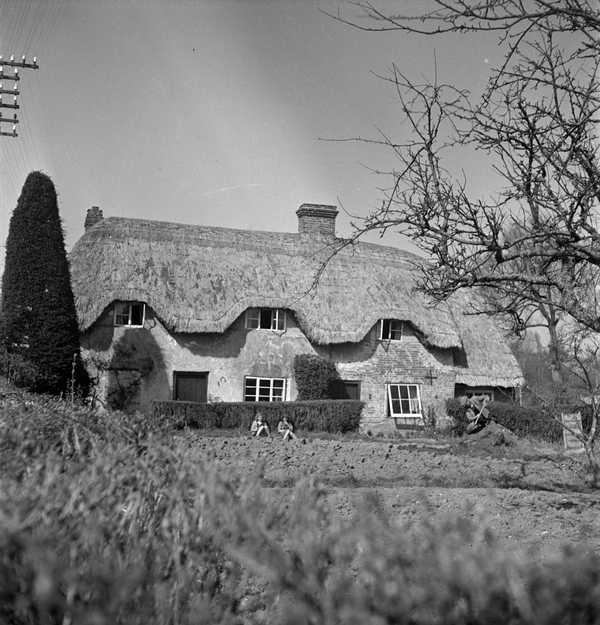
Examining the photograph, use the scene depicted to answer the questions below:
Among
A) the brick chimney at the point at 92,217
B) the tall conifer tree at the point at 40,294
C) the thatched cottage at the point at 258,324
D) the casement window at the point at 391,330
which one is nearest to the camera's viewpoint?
the tall conifer tree at the point at 40,294

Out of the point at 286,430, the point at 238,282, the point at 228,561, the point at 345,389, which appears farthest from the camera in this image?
the point at 238,282

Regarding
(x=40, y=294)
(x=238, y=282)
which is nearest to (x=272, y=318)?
(x=238, y=282)

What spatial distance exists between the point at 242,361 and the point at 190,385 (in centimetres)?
182

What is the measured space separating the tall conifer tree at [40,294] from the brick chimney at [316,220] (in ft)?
30.8

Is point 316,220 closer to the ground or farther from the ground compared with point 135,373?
farther from the ground

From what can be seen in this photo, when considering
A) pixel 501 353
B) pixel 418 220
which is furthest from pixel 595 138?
pixel 501 353

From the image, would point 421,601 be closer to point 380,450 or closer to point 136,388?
point 380,450

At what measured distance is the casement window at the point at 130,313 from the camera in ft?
74.9

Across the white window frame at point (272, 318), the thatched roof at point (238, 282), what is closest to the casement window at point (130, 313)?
the thatched roof at point (238, 282)

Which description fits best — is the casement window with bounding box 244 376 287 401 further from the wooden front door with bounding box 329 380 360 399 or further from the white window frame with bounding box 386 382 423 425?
the white window frame with bounding box 386 382 423 425

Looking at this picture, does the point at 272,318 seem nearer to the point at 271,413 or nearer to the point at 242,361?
the point at 242,361

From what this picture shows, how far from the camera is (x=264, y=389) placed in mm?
23750

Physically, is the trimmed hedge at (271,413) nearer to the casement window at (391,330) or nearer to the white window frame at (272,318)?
the white window frame at (272,318)

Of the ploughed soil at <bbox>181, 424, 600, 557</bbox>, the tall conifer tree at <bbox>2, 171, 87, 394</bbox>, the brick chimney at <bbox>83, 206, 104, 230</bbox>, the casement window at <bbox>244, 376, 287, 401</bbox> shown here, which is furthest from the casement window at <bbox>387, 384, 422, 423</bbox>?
the brick chimney at <bbox>83, 206, 104, 230</bbox>
